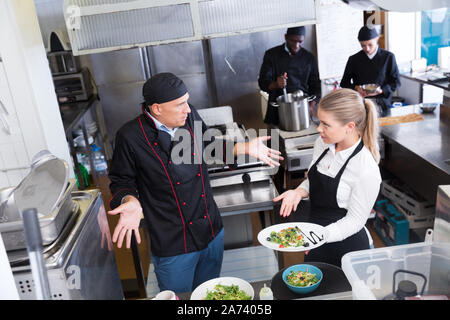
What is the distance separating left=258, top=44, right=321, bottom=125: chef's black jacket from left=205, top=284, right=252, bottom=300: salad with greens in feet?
9.53

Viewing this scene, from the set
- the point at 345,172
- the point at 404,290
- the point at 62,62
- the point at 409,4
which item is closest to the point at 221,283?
the point at 404,290

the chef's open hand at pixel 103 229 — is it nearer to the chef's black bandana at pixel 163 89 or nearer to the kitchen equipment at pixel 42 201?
the kitchen equipment at pixel 42 201

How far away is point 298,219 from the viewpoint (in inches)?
114

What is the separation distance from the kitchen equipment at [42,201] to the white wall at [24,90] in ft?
3.48

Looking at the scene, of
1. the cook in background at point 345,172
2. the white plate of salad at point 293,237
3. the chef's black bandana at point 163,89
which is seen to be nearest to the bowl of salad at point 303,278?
the white plate of salad at point 293,237

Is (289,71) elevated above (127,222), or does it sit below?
above

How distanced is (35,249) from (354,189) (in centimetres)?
153

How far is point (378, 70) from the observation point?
4.35 meters

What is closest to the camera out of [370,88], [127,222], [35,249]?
[35,249]

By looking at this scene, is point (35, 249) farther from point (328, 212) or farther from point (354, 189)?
point (328, 212)

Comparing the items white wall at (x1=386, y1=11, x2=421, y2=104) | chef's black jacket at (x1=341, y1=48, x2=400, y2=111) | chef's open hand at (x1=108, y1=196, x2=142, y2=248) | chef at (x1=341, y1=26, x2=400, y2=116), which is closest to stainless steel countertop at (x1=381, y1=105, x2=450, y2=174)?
→ chef at (x1=341, y1=26, x2=400, y2=116)

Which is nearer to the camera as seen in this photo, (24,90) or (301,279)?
(301,279)

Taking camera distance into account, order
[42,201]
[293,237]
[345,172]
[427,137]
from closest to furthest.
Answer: [42,201] → [293,237] → [345,172] → [427,137]
